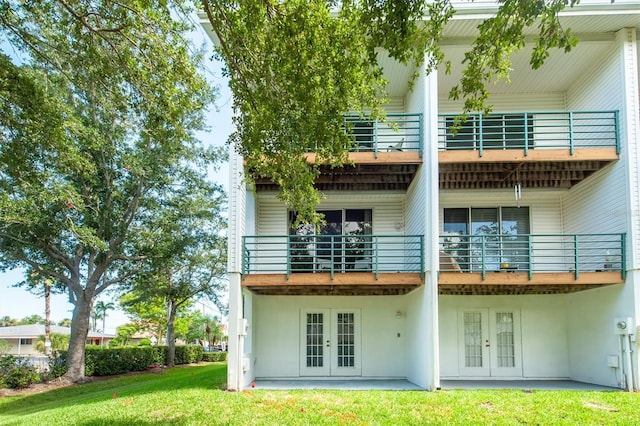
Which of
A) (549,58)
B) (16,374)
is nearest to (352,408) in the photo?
(549,58)

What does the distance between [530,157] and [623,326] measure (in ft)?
13.7

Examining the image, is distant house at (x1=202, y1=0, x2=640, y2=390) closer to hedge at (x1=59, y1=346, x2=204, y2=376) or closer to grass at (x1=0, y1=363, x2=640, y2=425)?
grass at (x1=0, y1=363, x2=640, y2=425)

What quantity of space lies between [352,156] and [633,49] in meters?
6.89

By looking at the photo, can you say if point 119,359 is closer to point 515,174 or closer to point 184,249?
point 184,249

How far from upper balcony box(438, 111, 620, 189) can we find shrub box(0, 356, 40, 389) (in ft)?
50.9

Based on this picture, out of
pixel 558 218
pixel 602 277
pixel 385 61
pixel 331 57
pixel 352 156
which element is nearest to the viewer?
pixel 331 57

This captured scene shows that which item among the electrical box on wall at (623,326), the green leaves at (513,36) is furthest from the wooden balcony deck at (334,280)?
the green leaves at (513,36)

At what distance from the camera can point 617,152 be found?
36.0 ft

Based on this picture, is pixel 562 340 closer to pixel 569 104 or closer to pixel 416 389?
pixel 416 389

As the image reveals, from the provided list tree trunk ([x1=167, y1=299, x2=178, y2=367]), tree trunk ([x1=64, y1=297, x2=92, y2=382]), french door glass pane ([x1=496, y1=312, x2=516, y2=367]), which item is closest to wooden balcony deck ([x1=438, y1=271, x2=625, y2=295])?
french door glass pane ([x1=496, y1=312, x2=516, y2=367])

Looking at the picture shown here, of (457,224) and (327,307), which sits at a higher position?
(457,224)

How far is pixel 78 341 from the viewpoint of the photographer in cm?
1861

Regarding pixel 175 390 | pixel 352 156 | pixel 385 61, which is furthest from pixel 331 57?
pixel 175 390

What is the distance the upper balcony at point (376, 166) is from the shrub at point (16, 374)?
445 inches
